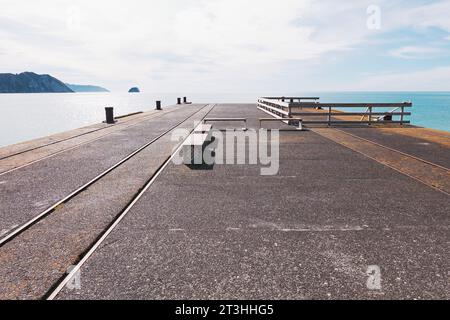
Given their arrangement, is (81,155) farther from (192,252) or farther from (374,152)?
(374,152)

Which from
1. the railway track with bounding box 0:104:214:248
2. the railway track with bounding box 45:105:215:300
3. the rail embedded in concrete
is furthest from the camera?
the rail embedded in concrete

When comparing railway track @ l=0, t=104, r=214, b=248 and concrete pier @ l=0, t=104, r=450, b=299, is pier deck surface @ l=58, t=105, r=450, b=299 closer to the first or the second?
concrete pier @ l=0, t=104, r=450, b=299

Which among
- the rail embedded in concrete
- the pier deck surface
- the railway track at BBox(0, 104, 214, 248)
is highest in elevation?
the rail embedded in concrete

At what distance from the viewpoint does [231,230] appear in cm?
450

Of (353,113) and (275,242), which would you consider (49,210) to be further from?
(353,113)

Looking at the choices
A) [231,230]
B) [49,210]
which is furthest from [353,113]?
[49,210]

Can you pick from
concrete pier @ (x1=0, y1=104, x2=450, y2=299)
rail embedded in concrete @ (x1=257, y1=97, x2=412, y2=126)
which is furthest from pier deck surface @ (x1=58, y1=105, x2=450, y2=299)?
rail embedded in concrete @ (x1=257, y1=97, x2=412, y2=126)

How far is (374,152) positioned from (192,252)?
27.0ft

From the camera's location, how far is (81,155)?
9.85 meters

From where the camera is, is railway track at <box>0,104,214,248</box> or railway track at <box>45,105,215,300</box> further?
railway track at <box>0,104,214,248</box>

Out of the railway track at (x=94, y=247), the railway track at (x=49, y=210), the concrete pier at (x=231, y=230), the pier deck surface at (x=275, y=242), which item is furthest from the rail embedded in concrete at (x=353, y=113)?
the railway track at (x=94, y=247)

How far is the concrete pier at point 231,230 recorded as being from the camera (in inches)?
127

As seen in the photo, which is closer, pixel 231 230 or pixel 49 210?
pixel 231 230

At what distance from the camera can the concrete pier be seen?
3238 millimetres
